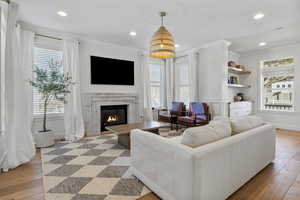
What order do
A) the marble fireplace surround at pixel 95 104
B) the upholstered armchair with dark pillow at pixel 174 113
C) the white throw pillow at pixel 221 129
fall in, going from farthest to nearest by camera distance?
the upholstered armchair with dark pillow at pixel 174 113
the marble fireplace surround at pixel 95 104
the white throw pillow at pixel 221 129

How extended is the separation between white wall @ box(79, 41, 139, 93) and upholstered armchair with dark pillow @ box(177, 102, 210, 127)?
204 cm

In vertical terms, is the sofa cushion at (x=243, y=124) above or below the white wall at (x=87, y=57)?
below

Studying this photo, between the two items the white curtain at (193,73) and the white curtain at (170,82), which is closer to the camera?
the white curtain at (193,73)

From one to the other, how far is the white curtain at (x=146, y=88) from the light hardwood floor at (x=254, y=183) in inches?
139

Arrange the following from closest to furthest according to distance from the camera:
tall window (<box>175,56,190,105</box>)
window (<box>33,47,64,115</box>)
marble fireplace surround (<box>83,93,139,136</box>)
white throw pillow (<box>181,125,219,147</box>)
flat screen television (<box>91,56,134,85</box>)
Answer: white throw pillow (<box>181,125,219,147</box>) → window (<box>33,47,64,115</box>) → marble fireplace surround (<box>83,93,139,136</box>) → flat screen television (<box>91,56,134,85</box>) → tall window (<box>175,56,190,105</box>)

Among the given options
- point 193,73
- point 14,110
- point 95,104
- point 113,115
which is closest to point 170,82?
point 193,73

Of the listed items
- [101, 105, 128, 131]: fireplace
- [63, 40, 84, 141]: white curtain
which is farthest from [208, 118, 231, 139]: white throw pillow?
[101, 105, 128, 131]: fireplace

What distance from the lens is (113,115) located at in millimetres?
5199

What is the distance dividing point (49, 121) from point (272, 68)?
7.22 m

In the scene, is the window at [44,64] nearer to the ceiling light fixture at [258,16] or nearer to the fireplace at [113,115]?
the fireplace at [113,115]

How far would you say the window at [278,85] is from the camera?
511 centimetres

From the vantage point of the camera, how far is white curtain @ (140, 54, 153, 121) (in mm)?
5637

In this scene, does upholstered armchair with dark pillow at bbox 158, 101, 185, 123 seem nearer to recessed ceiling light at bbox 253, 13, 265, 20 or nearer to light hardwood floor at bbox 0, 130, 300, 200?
light hardwood floor at bbox 0, 130, 300, 200

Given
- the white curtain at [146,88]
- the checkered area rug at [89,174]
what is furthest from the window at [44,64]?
the white curtain at [146,88]
